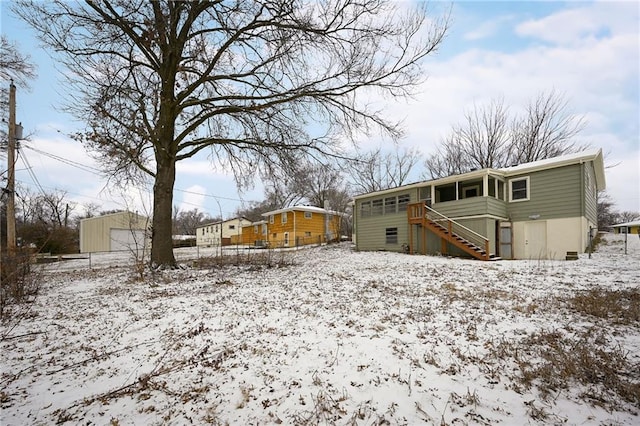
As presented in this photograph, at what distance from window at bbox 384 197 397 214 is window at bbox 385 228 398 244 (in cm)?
109

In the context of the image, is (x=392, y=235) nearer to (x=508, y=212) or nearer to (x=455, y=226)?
(x=455, y=226)

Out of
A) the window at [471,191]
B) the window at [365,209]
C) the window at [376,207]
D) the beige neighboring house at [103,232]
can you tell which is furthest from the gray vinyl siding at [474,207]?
the beige neighboring house at [103,232]

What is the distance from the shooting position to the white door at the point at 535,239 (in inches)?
522

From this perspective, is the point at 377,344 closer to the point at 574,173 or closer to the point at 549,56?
the point at 549,56

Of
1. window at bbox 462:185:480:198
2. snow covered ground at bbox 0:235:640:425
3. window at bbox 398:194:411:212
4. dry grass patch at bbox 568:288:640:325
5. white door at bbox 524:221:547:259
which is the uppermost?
window at bbox 462:185:480:198

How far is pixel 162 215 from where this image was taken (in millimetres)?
9656

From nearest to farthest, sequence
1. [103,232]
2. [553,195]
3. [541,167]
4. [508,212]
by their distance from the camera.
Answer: [553,195] → [541,167] → [508,212] → [103,232]

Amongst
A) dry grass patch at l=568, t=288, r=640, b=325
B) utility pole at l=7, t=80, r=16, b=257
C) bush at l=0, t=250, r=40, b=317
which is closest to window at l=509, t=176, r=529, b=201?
dry grass patch at l=568, t=288, r=640, b=325

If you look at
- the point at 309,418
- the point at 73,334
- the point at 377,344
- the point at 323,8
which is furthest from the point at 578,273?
the point at 73,334

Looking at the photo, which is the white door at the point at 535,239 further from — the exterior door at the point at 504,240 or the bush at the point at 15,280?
the bush at the point at 15,280

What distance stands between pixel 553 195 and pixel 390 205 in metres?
7.86

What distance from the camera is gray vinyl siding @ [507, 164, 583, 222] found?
1241cm

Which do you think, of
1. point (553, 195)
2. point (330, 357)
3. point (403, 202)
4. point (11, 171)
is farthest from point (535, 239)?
point (11, 171)

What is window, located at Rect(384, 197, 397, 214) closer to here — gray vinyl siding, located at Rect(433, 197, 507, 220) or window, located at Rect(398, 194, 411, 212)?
window, located at Rect(398, 194, 411, 212)
